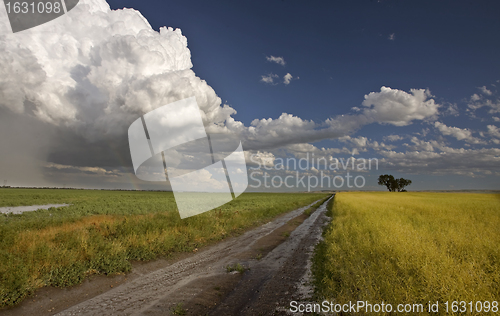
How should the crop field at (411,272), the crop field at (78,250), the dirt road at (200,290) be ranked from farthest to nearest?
the crop field at (78,250) → the dirt road at (200,290) → the crop field at (411,272)

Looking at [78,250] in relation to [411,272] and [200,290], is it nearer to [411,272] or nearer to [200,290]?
[200,290]

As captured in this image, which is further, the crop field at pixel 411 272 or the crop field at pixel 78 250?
the crop field at pixel 78 250

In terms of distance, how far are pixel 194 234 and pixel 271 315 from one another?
29.5 ft

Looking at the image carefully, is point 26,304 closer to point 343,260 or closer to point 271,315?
point 271,315

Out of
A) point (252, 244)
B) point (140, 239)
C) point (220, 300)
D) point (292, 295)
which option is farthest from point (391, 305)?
point (140, 239)

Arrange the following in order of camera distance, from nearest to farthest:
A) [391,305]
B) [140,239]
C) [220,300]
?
1. [391,305]
2. [220,300]
3. [140,239]

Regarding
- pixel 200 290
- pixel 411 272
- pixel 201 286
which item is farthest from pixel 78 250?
pixel 411 272

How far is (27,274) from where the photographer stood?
6.54 metres

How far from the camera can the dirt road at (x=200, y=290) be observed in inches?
227

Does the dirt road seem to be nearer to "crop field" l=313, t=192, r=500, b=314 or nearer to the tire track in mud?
the tire track in mud

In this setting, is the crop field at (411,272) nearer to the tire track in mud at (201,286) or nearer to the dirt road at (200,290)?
the dirt road at (200,290)

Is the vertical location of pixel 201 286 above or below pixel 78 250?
below

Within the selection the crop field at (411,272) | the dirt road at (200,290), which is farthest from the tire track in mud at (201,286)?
the crop field at (411,272)

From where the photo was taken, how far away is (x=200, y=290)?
273 inches
